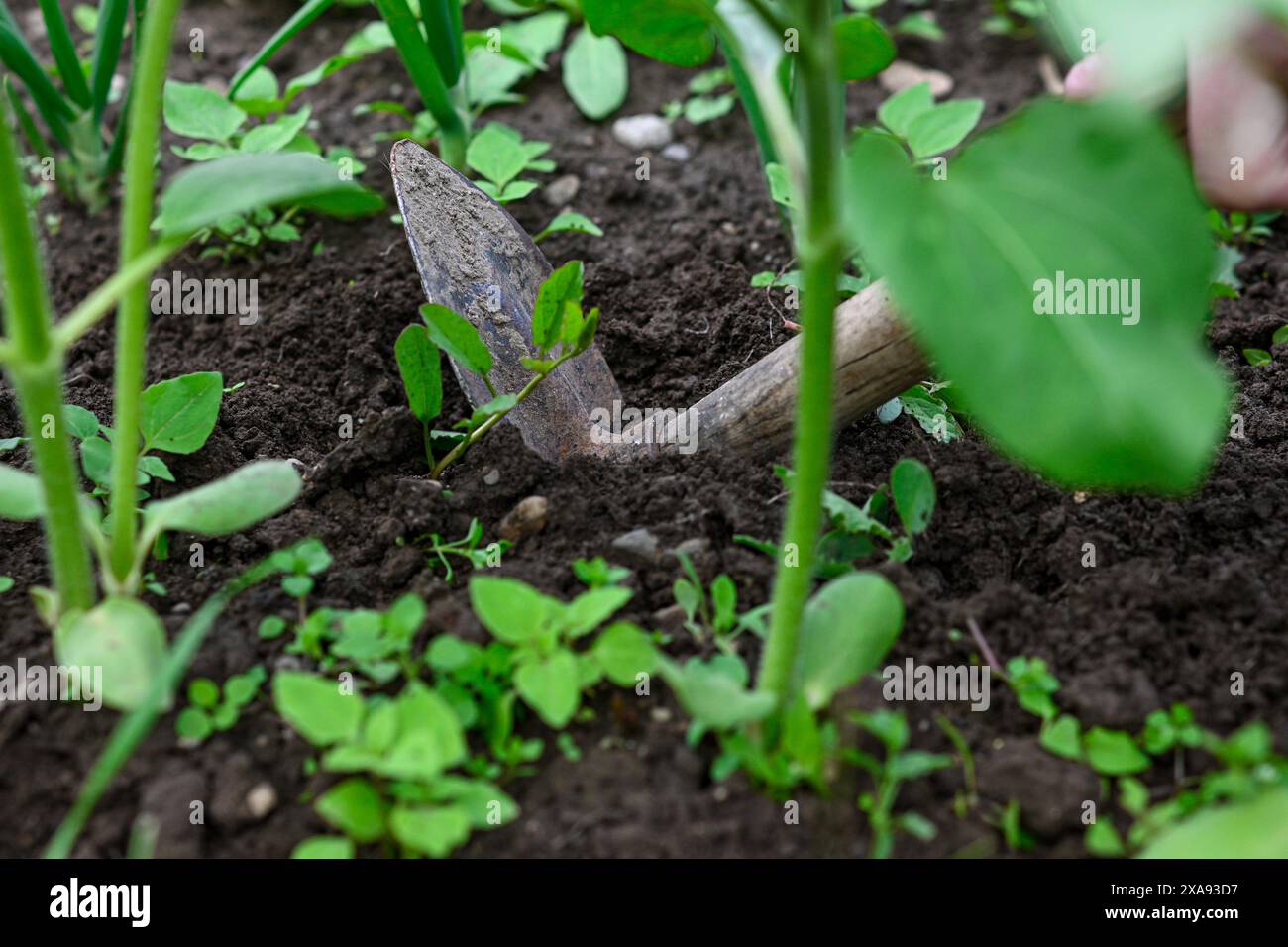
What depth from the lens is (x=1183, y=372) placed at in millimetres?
760

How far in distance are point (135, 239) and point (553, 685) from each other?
516 mm

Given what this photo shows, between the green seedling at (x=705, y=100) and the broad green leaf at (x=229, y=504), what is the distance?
1.54 meters

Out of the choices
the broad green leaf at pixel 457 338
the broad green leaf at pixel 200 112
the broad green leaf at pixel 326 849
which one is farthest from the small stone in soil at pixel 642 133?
the broad green leaf at pixel 326 849

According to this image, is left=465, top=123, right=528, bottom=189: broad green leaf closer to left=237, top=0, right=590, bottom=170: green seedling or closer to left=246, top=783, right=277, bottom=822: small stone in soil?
left=237, top=0, right=590, bottom=170: green seedling

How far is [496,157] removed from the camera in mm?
1866

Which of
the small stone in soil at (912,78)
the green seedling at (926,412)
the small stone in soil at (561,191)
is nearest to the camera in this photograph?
the green seedling at (926,412)

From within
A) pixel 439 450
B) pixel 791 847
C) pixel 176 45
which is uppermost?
pixel 176 45

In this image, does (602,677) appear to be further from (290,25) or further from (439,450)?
(290,25)

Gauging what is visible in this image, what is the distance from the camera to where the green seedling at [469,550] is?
127 centimetres

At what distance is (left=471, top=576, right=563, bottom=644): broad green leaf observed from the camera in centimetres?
98

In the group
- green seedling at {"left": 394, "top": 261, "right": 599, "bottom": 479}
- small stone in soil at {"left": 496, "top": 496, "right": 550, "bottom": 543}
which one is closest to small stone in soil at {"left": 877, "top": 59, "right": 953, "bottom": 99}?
green seedling at {"left": 394, "top": 261, "right": 599, "bottom": 479}

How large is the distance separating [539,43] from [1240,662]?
1.88 m

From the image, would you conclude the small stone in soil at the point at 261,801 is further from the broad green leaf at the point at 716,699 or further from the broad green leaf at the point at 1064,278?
the broad green leaf at the point at 1064,278

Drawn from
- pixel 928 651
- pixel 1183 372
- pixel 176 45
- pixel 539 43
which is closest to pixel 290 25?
pixel 539 43
